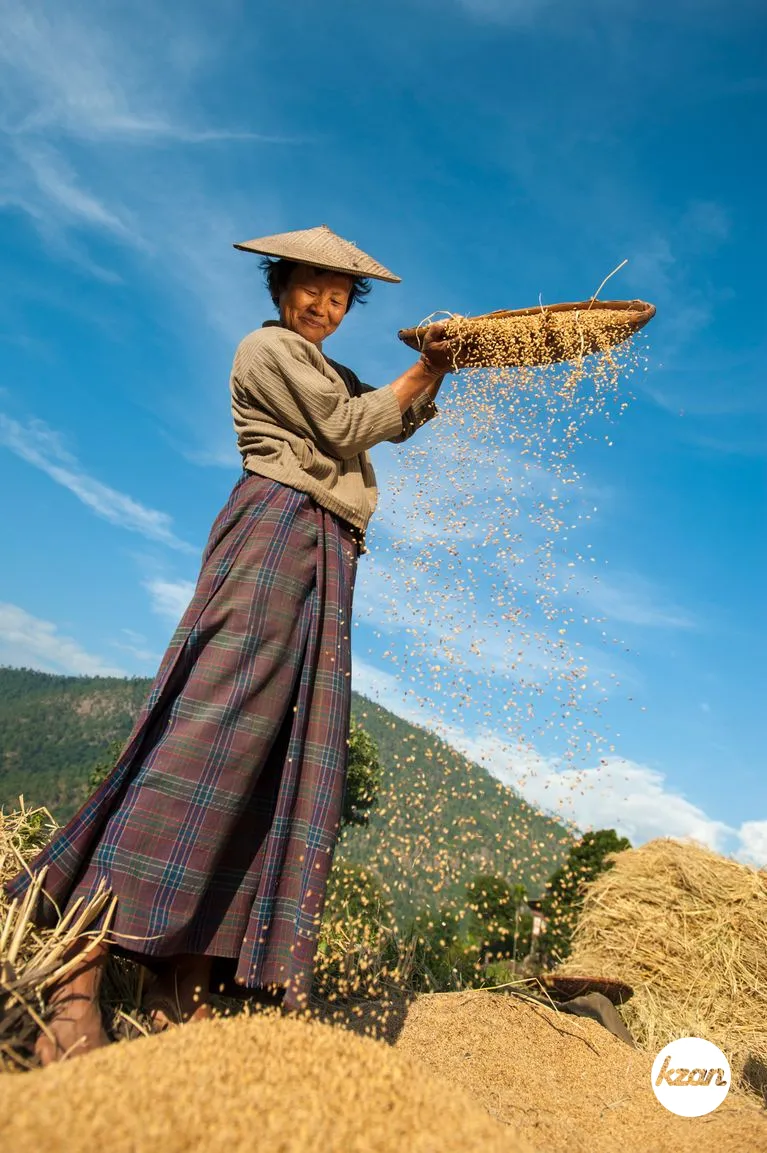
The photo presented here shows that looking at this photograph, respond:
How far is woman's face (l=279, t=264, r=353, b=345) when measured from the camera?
121 inches

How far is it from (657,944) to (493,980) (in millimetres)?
1683

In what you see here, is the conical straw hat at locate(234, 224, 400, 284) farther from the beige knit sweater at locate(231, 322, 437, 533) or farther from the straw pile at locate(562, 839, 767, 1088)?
the straw pile at locate(562, 839, 767, 1088)

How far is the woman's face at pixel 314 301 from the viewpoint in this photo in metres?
3.08

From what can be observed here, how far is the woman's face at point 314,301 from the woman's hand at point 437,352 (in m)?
0.37

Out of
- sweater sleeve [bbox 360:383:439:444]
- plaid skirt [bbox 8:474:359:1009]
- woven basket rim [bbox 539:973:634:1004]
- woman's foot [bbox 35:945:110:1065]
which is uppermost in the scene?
sweater sleeve [bbox 360:383:439:444]

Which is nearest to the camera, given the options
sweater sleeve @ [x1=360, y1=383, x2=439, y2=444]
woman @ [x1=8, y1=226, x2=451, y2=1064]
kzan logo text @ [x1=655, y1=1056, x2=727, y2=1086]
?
woman @ [x1=8, y1=226, x2=451, y2=1064]

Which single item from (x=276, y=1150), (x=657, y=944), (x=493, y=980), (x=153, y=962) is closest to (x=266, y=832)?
(x=153, y=962)

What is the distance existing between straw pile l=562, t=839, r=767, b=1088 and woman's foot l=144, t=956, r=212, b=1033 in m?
3.12

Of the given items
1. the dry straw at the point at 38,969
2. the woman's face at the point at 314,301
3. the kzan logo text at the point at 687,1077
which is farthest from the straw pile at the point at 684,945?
the woman's face at the point at 314,301

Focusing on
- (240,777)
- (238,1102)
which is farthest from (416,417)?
(238,1102)

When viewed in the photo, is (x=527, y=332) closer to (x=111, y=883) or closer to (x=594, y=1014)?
(x=111, y=883)

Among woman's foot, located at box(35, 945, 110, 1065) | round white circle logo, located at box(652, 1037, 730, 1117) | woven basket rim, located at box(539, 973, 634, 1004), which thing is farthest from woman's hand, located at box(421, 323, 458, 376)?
woven basket rim, located at box(539, 973, 634, 1004)

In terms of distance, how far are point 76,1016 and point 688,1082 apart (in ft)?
7.63

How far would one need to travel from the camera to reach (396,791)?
3379mm
